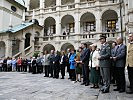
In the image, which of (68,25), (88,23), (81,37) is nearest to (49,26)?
(68,25)

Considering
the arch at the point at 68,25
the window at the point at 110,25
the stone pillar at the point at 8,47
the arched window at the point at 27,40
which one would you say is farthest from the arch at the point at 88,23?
the stone pillar at the point at 8,47

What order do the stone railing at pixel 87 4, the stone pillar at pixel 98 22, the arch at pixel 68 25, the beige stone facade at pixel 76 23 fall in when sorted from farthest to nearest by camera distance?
the arch at pixel 68 25 < the stone railing at pixel 87 4 < the stone pillar at pixel 98 22 < the beige stone facade at pixel 76 23

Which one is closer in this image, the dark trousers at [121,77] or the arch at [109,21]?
the dark trousers at [121,77]

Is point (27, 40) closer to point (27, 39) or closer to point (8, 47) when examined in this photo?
point (27, 39)

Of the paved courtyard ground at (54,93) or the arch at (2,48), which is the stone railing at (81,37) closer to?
the arch at (2,48)

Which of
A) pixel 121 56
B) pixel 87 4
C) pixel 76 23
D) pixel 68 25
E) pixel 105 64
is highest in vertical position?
pixel 87 4

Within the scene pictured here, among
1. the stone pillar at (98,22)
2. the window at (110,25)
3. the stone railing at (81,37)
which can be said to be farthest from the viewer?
the window at (110,25)

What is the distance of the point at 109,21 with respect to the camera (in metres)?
29.9

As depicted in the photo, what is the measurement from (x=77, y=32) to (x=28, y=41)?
800 centimetres

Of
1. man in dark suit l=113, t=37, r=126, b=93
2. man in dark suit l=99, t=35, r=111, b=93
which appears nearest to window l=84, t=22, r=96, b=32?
man in dark suit l=113, t=37, r=126, b=93

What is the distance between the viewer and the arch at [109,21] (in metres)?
29.4

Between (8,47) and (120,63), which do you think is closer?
(120,63)

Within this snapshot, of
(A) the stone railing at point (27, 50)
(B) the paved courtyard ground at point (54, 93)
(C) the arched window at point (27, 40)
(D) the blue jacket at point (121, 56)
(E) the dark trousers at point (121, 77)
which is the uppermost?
(C) the arched window at point (27, 40)

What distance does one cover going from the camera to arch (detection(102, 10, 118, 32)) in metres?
29.4
